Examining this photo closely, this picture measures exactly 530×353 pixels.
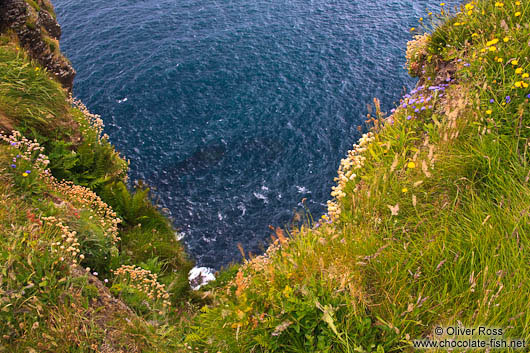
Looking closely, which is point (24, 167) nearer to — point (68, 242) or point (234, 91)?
point (68, 242)

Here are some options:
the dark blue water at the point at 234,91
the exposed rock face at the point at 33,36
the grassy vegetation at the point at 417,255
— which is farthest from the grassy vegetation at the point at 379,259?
the dark blue water at the point at 234,91

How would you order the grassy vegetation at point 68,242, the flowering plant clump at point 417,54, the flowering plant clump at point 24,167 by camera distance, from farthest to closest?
1. the flowering plant clump at point 417,54
2. the flowering plant clump at point 24,167
3. the grassy vegetation at point 68,242

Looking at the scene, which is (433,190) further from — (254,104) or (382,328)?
(254,104)

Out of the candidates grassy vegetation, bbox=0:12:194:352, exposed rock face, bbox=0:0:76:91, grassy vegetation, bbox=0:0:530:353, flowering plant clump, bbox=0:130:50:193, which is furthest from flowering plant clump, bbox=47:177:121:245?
exposed rock face, bbox=0:0:76:91

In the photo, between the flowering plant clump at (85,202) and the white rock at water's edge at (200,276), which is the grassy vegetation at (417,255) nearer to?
the flowering plant clump at (85,202)

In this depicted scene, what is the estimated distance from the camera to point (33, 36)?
14242mm

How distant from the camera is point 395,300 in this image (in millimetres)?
3969

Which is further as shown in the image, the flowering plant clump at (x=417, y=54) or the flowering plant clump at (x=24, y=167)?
the flowering plant clump at (x=417, y=54)

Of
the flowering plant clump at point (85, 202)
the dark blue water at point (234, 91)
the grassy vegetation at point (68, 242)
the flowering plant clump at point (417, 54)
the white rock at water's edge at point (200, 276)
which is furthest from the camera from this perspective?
the dark blue water at point (234, 91)

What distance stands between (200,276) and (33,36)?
430 inches

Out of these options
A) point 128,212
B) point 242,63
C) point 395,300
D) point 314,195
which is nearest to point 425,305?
point 395,300

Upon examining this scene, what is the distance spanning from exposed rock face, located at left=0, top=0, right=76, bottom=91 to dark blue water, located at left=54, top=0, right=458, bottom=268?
450 centimetres

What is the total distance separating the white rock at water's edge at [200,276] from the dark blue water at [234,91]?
0.98 ft

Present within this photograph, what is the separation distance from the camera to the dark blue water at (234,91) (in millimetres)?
16547
